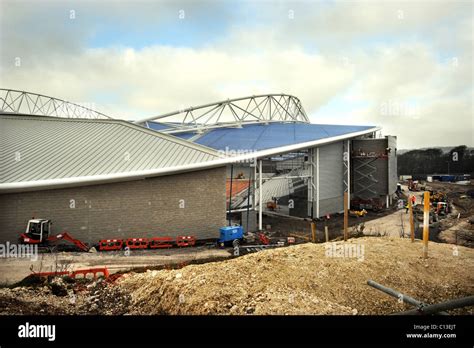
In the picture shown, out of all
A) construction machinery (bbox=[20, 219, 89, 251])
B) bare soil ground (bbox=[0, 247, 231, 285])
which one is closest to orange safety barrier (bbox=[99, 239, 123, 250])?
bare soil ground (bbox=[0, 247, 231, 285])

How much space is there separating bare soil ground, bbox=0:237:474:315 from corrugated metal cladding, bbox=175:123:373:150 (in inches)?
577

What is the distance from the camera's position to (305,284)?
750 cm

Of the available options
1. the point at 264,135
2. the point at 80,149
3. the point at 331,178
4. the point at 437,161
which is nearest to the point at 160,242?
the point at 80,149

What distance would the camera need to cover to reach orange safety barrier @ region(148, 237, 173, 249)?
16.8 meters

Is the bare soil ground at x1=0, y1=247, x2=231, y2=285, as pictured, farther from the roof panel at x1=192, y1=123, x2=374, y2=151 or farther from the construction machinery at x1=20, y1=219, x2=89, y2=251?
the roof panel at x1=192, y1=123, x2=374, y2=151

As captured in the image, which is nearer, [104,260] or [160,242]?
[104,260]

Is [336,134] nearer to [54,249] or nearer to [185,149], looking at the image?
[185,149]

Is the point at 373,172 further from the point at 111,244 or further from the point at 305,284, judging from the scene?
the point at 305,284

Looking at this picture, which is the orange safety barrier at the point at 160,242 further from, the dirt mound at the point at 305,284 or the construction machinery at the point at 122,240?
the dirt mound at the point at 305,284

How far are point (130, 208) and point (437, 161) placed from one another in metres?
88.6

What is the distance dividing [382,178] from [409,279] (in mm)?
25821

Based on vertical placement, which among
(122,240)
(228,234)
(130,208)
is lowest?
(122,240)

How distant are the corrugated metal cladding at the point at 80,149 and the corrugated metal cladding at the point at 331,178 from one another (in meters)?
12.5
